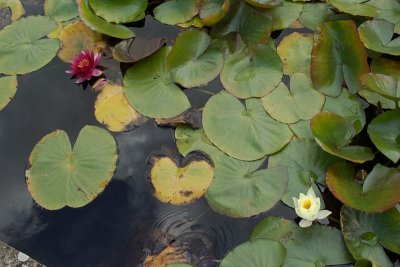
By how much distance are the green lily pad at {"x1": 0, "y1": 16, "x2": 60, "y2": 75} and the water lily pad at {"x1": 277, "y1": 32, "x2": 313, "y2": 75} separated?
97cm

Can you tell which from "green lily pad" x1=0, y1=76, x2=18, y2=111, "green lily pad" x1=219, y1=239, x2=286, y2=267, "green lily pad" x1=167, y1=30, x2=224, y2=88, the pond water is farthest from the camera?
"green lily pad" x1=0, y1=76, x2=18, y2=111

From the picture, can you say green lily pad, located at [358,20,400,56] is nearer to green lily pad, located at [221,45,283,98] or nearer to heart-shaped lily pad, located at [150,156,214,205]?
green lily pad, located at [221,45,283,98]

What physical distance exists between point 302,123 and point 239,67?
13.4 inches

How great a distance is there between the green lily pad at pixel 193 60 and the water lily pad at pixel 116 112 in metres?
0.21

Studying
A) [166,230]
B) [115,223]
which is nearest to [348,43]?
[166,230]

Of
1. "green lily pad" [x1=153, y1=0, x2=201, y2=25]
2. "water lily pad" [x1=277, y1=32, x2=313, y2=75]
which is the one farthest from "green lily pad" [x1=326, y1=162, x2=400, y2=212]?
"green lily pad" [x1=153, y1=0, x2=201, y2=25]

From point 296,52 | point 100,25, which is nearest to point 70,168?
point 100,25

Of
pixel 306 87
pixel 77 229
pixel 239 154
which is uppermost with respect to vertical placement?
pixel 306 87

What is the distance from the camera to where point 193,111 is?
1.92m

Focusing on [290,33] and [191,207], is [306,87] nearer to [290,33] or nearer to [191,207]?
[290,33]

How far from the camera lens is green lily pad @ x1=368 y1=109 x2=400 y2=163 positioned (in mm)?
1682

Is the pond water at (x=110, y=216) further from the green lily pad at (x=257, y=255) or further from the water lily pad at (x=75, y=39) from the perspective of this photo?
the water lily pad at (x=75, y=39)

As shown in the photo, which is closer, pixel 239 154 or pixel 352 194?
pixel 352 194

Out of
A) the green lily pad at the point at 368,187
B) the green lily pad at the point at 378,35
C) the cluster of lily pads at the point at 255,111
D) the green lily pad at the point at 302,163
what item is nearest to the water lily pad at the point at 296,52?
the cluster of lily pads at the point at 255,111
